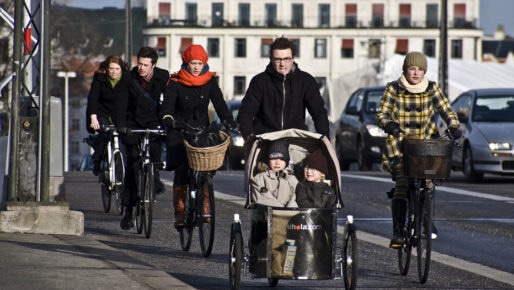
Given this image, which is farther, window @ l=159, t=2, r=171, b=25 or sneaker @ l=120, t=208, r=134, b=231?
window @ l=159, t=2, r=171, b=25

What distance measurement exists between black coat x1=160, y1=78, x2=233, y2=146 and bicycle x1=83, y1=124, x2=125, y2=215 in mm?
2896

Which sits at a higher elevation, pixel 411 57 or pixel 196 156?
pixel 411 57

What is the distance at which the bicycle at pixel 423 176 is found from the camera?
392 inches

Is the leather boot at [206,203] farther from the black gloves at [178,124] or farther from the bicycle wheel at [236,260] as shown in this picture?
the bicycle wheel at [236,260]

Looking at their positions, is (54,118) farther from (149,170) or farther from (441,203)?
(441,203)

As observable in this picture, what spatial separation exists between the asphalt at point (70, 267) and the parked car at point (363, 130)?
15712mm

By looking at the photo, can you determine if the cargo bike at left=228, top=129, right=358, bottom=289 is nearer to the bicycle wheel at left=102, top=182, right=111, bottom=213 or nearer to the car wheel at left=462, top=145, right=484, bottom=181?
the bicycle wheel at left=102, top=182, right=111, bottom=213

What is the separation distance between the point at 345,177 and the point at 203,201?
11.9m

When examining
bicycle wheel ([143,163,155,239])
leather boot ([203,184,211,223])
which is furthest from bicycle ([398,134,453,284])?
bicycle wheel ([143,163,155,239])

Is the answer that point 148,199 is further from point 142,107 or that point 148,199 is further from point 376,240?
point 376,240

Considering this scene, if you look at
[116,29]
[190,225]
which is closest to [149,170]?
[190,225]

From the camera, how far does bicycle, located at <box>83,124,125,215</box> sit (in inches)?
599

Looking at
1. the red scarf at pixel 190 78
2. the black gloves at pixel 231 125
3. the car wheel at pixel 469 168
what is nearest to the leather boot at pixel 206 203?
the black gloves at pixel 231 125

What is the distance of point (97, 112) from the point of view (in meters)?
15.2
